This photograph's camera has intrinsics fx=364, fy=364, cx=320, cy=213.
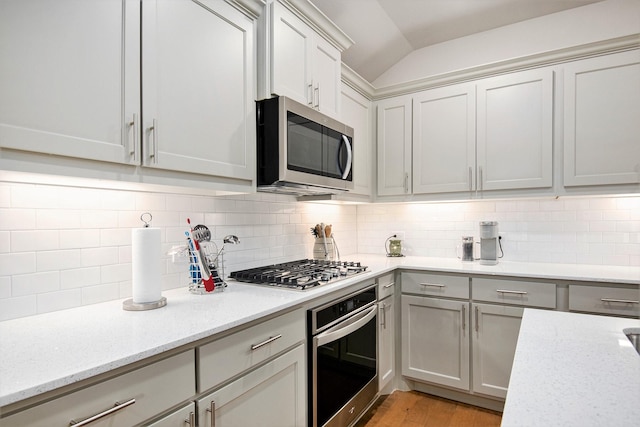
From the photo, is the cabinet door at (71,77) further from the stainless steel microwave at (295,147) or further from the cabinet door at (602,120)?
the cabinet door at (602,120)

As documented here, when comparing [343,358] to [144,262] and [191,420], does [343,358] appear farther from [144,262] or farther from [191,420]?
[144,262]

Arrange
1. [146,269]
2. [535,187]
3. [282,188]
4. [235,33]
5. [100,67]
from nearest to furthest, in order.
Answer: [100,67], [146,269], [235,33], [282,188], [535,187]

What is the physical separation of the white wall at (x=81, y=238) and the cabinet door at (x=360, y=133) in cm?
104

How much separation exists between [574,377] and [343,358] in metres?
1.23

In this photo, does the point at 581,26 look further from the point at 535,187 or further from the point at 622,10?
the point at 535,187

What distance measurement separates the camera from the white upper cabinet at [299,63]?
5.87 ft

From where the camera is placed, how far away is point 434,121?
280cm

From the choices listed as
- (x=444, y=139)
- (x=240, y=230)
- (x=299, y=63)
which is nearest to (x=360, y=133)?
(x=444, y=139)

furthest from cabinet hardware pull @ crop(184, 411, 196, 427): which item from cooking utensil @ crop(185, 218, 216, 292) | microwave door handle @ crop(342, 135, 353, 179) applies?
microwave door handle @ crop(342, 135, 353, 179)

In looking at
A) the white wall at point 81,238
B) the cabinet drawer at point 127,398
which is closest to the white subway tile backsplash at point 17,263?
the white wall at point 81,238

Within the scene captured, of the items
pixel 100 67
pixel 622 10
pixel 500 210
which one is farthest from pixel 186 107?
pixel 622 10

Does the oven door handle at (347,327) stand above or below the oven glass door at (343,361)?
above

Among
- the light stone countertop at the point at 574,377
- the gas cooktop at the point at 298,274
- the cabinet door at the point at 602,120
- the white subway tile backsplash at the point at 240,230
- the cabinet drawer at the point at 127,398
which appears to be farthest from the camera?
the cabinet door at the point at 602,120

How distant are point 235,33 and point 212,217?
92cm
